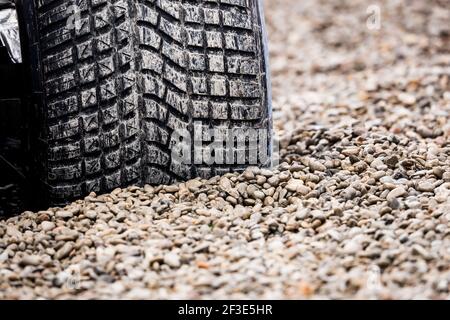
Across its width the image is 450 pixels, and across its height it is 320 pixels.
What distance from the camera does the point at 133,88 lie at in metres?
2.42

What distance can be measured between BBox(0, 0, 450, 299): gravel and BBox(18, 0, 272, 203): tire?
0.09 m

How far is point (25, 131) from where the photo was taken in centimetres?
250

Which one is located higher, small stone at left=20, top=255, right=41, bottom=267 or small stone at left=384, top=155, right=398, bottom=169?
small stone at left=384, top=155, right=398, bottom=169

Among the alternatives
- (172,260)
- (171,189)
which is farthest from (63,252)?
(171,189)

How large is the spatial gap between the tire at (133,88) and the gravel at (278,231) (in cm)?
A: 9

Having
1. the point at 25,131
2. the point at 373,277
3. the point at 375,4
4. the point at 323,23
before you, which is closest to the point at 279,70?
the point at 323,23


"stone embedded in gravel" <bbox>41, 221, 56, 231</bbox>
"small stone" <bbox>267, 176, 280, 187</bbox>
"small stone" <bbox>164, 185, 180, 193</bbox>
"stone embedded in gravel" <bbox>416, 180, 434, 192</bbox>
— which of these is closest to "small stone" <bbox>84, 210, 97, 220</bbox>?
"stone embedded in gravel" <bbox>41, 221, 56, 231</bbox>

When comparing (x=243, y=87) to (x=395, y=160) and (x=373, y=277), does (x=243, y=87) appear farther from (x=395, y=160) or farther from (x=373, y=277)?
(x=373, y=277)

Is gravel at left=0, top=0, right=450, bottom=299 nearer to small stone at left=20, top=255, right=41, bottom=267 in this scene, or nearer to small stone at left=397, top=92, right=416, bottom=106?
small stone at left=20, top=255, right=41, bottom=267

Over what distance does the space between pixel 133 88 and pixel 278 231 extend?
64 cm

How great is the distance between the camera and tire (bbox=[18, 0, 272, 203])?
2.40 metres

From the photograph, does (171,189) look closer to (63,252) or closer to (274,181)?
(274,181)

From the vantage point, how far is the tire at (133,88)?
2.40m
